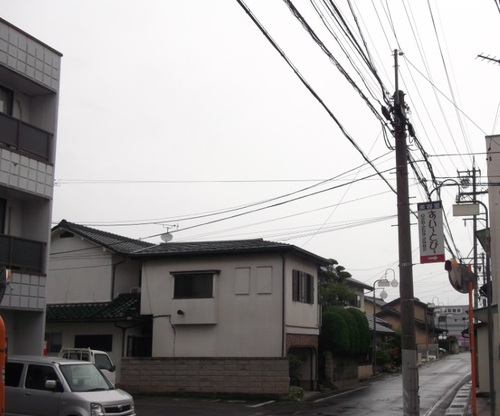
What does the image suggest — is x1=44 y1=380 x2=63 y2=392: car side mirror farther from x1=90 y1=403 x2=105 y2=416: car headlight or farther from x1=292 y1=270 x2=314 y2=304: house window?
x1=292 y1=270 x2=314 y2=304: house window

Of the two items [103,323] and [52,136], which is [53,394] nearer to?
[52,136]

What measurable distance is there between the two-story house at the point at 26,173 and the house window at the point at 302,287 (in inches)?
504

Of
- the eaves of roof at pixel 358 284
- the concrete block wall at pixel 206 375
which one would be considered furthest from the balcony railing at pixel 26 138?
the eaves of roof at pixel 358 284

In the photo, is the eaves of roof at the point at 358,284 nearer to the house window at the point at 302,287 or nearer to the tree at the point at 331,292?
the tree at the point at 331,292

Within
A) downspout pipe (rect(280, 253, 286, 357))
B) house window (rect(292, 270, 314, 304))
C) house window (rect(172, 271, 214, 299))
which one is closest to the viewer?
downspout pipe (rect(280, 253, 286, 357))

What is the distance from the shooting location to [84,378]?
14805mm

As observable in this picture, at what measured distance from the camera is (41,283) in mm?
18516

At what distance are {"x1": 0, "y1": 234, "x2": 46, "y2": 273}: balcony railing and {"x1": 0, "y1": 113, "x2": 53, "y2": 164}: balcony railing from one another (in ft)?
7.97

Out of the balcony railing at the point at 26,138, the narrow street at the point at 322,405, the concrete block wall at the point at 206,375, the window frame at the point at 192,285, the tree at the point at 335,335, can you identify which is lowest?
the narrow street at the point at 322,405

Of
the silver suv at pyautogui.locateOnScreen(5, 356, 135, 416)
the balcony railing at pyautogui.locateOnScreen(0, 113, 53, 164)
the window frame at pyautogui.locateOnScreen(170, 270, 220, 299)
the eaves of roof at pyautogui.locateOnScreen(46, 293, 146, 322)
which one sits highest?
the balcony railing at pyautogui.locateOnScreen(0, 113, 53, 164)

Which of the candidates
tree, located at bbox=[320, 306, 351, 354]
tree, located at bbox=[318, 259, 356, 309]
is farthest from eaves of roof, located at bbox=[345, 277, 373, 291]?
tree, located at bbox=[320, 306, 351, 354]

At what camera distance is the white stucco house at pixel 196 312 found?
89.2ft

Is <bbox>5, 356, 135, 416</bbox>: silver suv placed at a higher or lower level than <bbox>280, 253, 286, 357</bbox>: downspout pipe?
lower

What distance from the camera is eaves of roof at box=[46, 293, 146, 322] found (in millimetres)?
28984
